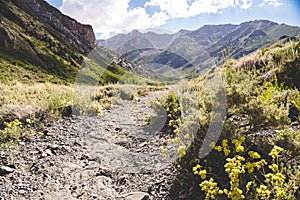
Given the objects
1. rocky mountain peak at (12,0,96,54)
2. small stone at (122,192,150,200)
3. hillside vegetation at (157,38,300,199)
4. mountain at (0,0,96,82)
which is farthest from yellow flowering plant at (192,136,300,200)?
rocky mountain peak at (12,0,96,54)

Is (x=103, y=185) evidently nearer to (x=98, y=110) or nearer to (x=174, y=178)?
(x=174, y=178)

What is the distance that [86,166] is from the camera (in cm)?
494

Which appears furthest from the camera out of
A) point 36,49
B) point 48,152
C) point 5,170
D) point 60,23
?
point 60,23

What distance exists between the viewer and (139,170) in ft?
15.6

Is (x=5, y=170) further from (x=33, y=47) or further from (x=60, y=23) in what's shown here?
(x=60, y=23)

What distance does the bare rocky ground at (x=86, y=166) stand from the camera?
4.03 m

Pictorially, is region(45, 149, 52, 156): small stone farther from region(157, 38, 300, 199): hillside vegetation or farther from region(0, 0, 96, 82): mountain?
region(0, 0, 96, 82): mountain

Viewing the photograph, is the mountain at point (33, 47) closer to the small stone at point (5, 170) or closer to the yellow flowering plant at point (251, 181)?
the small stone at point (5, 170)

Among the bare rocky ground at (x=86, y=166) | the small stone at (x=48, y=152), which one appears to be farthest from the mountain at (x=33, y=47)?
the small stone at (x=48, y=152)

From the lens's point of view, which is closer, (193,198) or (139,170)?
(193,198)

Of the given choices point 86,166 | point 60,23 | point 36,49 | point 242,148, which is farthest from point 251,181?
point 60,23

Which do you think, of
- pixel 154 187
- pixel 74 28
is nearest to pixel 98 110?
pixel 154 187

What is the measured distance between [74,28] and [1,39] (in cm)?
7699

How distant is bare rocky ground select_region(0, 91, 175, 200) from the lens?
13.2ft
